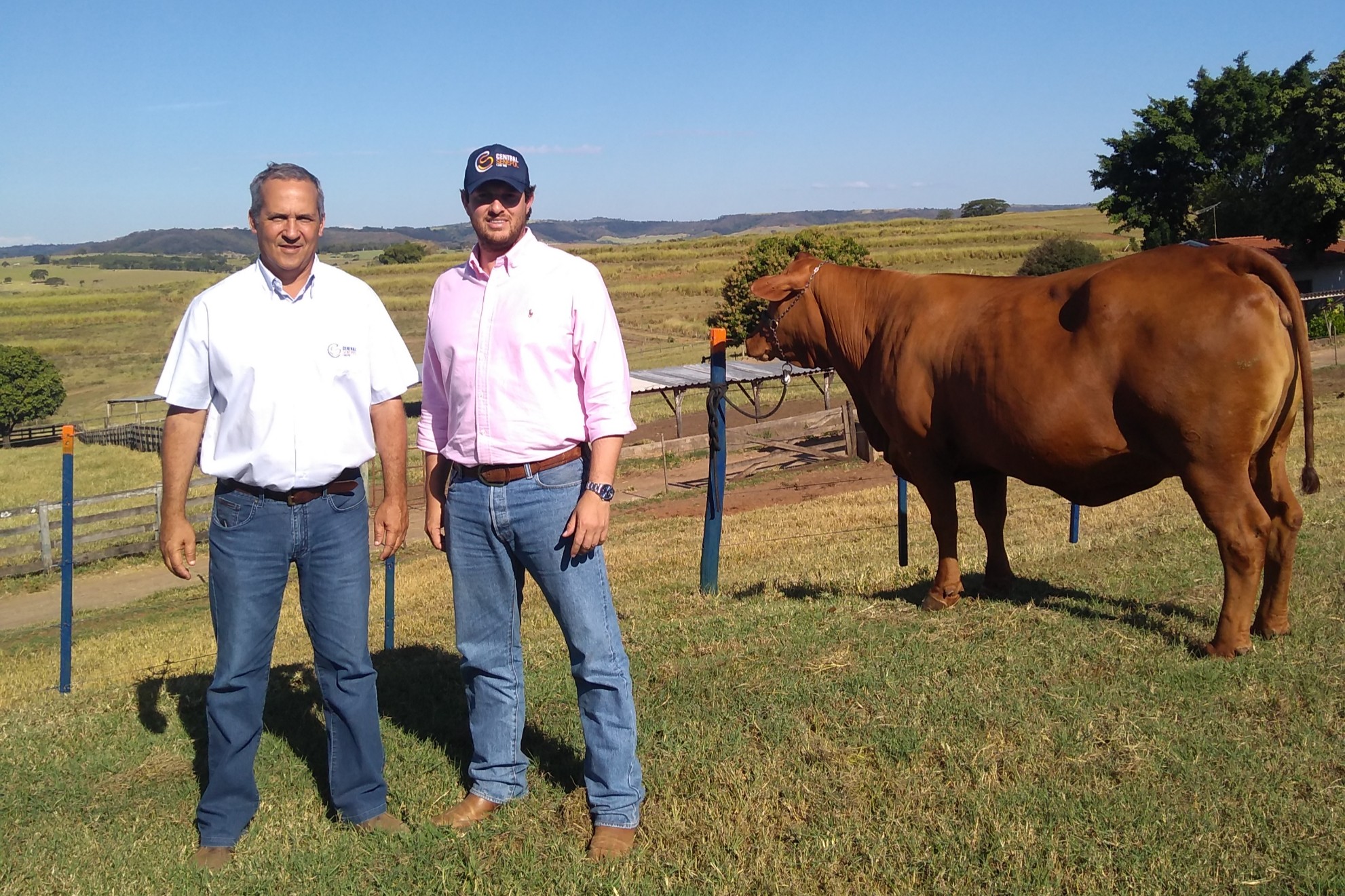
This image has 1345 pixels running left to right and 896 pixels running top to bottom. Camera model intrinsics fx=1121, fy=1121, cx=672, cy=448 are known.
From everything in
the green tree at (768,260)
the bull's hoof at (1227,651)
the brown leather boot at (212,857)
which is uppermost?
the green tree at (768,260)

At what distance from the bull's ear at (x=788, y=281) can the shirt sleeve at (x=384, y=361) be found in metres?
3.74

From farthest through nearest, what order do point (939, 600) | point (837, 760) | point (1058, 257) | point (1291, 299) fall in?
point (1058, 257) < point (939, 600) < point (1291, 299) < point (837, 760)

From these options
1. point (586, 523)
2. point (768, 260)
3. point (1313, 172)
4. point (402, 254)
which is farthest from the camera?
point (402, 254)

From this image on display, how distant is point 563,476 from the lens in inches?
155

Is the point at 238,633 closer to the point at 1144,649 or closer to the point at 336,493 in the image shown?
the point at 336,493

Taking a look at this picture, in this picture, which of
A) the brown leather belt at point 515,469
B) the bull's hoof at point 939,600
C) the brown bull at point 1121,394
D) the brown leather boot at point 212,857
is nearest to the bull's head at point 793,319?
the brown bull at point 1121,394

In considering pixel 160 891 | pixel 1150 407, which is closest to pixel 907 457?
pixel 1150 407

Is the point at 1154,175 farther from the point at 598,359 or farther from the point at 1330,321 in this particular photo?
the point at 598,359

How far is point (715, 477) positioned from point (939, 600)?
2.19m

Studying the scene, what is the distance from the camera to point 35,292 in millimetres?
119188

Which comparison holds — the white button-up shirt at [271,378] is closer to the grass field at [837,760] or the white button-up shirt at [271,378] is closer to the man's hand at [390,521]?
the man's hand at [390,521]

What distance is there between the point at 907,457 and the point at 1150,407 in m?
1.76

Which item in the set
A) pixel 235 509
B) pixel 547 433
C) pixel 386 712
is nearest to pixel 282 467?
pixel 235 509

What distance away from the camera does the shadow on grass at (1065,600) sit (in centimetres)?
580
